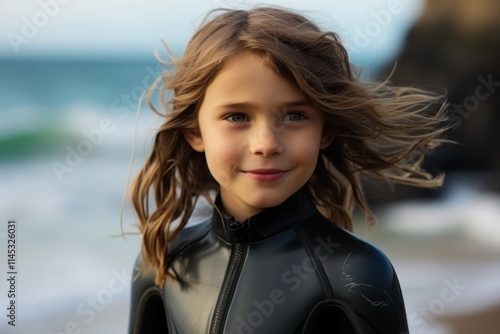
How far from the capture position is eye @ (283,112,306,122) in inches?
76.2

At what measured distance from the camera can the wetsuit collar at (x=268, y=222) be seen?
2.01 meters

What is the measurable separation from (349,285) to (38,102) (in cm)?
1124

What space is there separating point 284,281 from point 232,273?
15 centimetres

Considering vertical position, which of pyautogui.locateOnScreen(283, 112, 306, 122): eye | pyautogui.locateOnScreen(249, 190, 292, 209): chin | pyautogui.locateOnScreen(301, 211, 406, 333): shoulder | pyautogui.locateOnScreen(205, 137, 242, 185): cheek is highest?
pyautogui.locateOnScreen(283, 112, 306, 122): eye

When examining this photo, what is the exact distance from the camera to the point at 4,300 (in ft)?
16.5

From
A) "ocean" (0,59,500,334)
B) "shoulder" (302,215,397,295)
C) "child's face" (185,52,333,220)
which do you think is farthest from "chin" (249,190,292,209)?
"ocean" (0,59,500,334)

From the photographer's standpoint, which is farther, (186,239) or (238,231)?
(186,239)

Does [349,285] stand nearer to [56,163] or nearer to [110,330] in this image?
[110,330]

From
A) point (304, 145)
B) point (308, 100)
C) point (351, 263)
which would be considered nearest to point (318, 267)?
point (351, 263)

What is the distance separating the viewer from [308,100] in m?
1.94

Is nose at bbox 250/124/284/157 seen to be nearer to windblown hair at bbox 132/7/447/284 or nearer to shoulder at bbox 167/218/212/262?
windblown hair at bbox 132/7/447/284

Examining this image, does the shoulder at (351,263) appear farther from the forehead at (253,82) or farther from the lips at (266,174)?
the forehead at (253,82)

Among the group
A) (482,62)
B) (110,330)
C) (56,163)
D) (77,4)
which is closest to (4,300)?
(110,330)

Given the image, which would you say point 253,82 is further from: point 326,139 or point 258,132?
point 326,139
